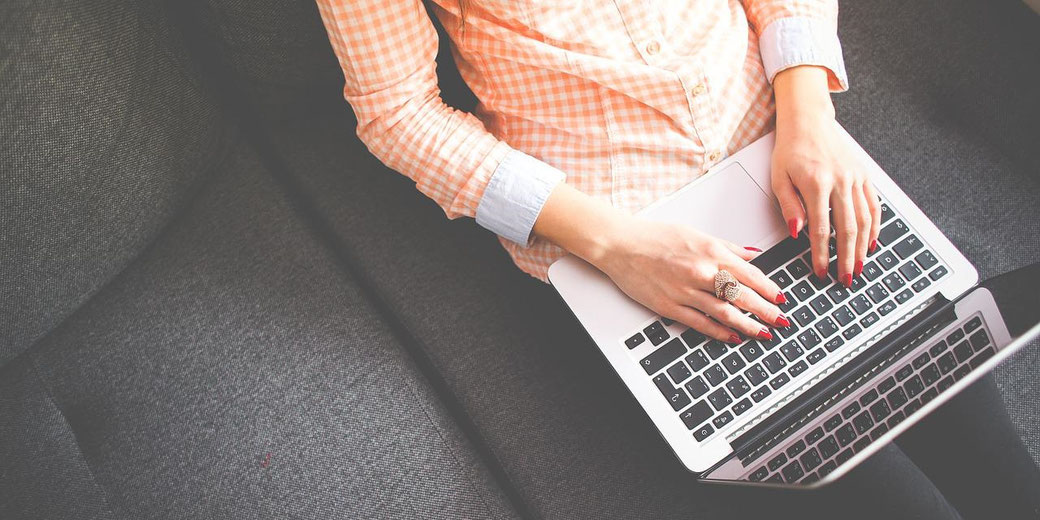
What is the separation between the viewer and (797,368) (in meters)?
0.84

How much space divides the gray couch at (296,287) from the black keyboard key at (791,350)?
0.20 m

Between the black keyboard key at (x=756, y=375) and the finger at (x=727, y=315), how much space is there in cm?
4

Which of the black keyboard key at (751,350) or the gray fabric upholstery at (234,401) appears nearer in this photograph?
the black keyboard key at (751,350)

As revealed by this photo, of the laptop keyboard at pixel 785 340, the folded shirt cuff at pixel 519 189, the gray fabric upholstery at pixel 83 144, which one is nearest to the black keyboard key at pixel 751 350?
the laptop keyboard at pixel 785 340

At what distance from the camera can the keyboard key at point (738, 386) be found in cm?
83

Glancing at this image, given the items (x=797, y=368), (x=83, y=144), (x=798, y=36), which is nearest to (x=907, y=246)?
(x=797, y=368)

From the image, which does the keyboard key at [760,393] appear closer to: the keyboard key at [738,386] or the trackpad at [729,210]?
the keyboard key at [738,386]

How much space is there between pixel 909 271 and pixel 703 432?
361 mm

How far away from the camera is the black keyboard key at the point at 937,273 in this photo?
33.8 inches

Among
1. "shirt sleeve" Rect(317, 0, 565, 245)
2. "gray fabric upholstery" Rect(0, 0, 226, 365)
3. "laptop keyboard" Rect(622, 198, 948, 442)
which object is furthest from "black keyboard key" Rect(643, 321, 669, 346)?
"gray fabric upholstery" Rect(0, 0, 226, 365)

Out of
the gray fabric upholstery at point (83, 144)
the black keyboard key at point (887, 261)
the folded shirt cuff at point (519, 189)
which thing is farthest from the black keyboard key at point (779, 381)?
the gray fabric upholstery at point (83, 144)

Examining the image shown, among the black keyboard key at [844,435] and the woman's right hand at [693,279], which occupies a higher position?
the woman's right hand at [693,279]

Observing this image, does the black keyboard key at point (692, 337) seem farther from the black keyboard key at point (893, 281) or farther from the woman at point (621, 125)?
the black keyboard key at point (893, 281)

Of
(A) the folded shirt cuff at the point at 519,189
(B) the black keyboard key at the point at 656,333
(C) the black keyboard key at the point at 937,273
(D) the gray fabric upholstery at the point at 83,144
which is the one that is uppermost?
(D) the gray fabric upholstery at the point at 83,144
